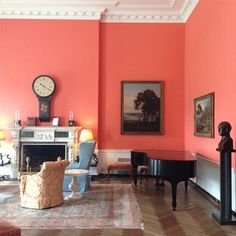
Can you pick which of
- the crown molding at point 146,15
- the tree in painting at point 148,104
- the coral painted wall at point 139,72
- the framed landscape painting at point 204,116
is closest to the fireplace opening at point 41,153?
the coral painted wall at point 139,72

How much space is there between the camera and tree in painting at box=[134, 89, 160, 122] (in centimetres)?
931

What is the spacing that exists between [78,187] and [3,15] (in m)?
5.57

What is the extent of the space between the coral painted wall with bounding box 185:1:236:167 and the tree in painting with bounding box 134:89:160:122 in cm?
86

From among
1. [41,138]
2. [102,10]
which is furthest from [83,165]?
[102,10]

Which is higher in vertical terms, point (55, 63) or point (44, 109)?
point (55, 63)

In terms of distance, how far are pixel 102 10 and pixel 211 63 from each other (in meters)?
3.89

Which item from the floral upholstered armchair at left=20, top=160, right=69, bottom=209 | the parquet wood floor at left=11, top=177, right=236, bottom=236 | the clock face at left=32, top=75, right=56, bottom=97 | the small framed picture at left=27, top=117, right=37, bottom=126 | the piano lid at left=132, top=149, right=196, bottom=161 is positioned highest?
the clock face at left=32, top=75, right=56, bottom=97

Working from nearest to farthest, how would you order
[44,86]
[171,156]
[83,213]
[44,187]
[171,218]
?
[171,218], [83,213], [44,187], [171,156], [44,86]

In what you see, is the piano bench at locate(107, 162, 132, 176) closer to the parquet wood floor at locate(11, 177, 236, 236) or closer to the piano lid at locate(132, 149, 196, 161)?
the parquet wood floor at locate(11, 177, 236, 236)

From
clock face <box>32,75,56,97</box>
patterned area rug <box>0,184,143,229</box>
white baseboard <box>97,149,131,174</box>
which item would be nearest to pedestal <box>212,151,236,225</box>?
patterned area rug <box>0,184,143,229</box>

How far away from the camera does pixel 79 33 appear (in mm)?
9227

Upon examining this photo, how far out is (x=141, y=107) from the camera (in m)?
9.31

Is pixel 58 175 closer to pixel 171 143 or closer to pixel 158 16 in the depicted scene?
pixel 171 143

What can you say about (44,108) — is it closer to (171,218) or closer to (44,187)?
(44,187)
